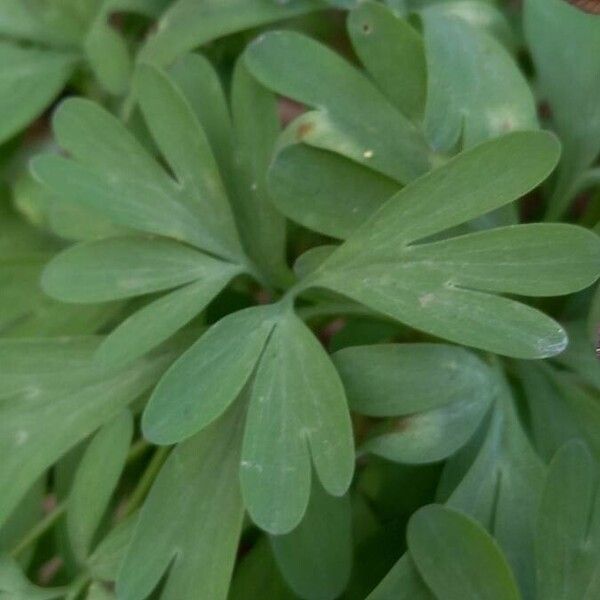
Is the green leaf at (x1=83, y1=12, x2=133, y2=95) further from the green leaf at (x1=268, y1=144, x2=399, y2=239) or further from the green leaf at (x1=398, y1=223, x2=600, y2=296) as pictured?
the green leaf at (x1=398, y1=223, x2=600, y2=296)

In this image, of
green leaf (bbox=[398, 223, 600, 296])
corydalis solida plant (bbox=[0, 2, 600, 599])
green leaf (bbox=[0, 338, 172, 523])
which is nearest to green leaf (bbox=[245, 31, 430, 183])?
corydalis solida plant (bbox=[0, 2, 600, 599])

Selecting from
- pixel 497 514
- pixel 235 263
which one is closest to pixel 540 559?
pixel 497 514

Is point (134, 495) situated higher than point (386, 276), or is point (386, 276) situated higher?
point (386, 276)

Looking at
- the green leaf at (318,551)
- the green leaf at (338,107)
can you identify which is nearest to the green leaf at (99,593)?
the green leaf at (318,551)

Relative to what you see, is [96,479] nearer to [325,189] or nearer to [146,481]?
[146,481]

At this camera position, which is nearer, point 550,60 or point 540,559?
point 540,559

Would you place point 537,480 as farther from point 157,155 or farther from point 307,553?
point 157,155

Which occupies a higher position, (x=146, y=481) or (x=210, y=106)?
(x=210, y=106)

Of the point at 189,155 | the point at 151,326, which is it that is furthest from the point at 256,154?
the point at 151,326
